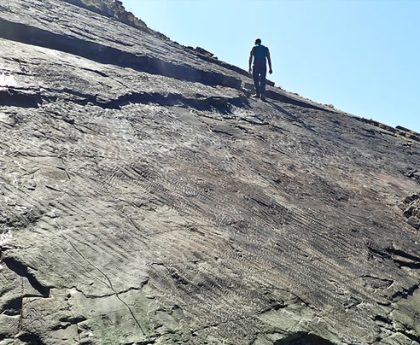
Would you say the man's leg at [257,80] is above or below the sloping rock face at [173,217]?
above

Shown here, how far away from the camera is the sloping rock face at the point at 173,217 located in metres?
4.89

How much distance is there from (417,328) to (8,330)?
4806 millimetres

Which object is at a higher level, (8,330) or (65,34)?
(65,34)

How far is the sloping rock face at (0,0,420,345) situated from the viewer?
4891 mm

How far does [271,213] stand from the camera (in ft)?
25.5

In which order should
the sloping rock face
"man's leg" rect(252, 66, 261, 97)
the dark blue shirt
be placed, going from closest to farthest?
the sloping rock face, "man's leg" rect(252, 66, 261, 97), the dark blue shirt

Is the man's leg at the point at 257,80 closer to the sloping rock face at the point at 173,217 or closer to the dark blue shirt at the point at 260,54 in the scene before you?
the dark blue shirt at the point at 260,54

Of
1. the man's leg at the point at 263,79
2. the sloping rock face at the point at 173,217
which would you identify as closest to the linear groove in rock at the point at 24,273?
the sloping rock face at the point at 173,217

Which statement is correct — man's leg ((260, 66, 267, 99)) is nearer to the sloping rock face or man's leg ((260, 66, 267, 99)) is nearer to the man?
the man

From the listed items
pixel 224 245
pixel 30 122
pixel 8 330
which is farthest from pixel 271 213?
pixel 8 330

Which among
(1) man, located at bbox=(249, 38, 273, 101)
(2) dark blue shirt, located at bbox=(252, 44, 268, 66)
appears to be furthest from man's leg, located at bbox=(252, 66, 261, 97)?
(2) dark blue shirt, located at bbox=(252, 44, 268, 66)

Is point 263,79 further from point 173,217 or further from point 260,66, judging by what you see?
point 173,217

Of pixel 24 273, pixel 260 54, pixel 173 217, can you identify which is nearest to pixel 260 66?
pixel 260 54

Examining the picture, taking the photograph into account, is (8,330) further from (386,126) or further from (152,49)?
(386,126)
